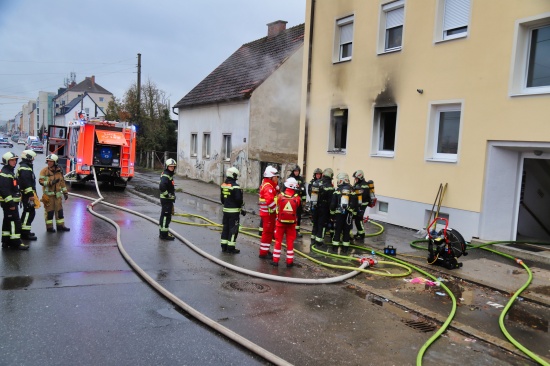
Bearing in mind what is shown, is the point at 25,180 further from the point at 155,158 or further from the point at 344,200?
the point at 155,158

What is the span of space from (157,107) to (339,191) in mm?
29967

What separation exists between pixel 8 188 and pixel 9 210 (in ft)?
1.33

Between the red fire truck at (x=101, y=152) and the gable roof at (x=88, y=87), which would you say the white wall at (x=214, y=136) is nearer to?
the red fire truck at (x=101, y=152)

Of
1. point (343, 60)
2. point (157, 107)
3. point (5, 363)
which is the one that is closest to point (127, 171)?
point (343, 60)

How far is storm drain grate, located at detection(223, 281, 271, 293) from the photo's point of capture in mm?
6062

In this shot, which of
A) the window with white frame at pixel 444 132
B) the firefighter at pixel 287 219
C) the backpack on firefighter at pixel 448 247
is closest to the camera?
the firefighter at pixel 287 219

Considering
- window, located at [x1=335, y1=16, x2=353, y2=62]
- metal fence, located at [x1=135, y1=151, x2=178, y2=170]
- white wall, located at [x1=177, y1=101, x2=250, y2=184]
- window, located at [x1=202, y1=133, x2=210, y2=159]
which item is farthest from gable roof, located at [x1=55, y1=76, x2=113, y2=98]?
window, located at [x1=335, y1=16, x2=353, y2=62]

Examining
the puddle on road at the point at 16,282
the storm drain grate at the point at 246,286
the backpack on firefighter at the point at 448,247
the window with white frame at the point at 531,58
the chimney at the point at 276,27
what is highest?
the chimney at the point at 276,27

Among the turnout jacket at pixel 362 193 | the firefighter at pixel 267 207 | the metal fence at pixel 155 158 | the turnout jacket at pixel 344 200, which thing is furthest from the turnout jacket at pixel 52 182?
the metal fence at pixel 155 158

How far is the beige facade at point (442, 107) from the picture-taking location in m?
8.91

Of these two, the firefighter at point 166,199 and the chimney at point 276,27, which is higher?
the chimney at point 276,27

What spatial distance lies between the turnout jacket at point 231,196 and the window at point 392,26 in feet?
21.4

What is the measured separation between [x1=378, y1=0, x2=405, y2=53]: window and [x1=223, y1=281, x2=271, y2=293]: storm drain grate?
321 inches

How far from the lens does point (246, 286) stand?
6215 millimetres
